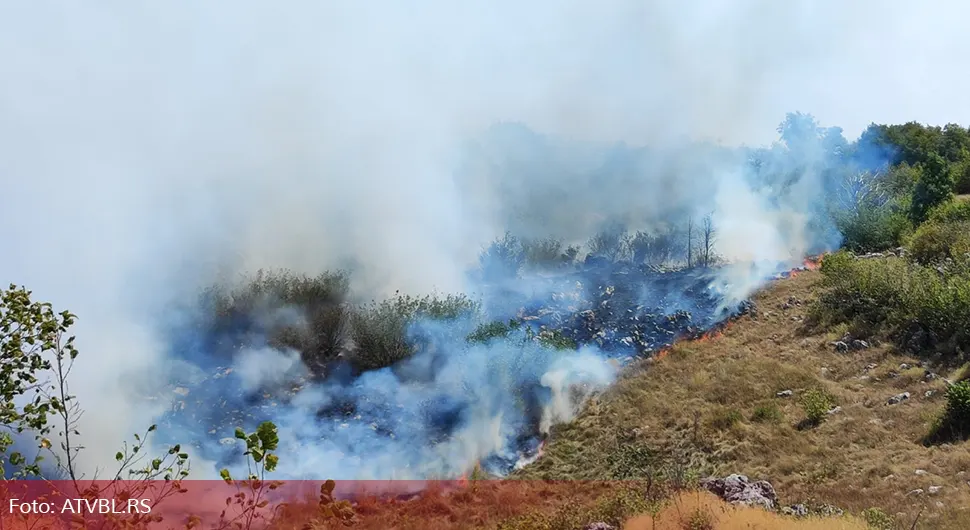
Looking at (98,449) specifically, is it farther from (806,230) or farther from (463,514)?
(806,230)

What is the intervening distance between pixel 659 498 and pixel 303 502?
7627 mm

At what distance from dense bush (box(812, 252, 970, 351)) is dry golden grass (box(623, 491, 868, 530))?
33.1ft

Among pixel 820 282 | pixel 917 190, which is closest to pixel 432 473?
pixel 820 282

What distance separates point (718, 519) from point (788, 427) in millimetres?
5809

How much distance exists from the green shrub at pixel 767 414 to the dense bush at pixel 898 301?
5434 mm

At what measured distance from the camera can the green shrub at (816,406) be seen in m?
13.9

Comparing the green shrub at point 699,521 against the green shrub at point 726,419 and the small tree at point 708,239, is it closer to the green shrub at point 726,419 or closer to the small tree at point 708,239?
the green shrub at point 726,419

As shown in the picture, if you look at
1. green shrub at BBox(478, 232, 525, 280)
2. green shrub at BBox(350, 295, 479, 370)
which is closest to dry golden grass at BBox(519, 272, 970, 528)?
green shrub at BBox(350, 295, 479, 370)

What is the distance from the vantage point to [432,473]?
1393cm

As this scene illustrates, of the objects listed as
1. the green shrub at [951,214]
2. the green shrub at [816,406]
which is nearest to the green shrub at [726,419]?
the green shrub at [816,406]

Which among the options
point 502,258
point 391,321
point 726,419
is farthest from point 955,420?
point 502,258

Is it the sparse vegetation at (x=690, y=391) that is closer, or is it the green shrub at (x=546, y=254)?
the sparse vegetation at (x=690, y=391)

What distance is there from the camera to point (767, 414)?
14.5m

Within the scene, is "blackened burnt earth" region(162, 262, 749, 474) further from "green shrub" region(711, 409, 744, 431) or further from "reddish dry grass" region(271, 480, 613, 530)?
"green shrub" region(711, 409, 744, 431)
